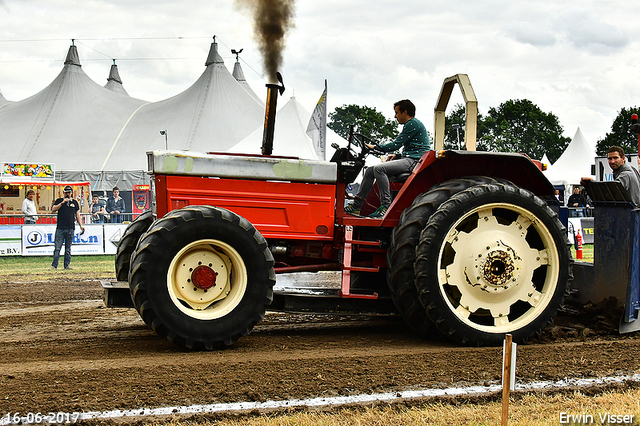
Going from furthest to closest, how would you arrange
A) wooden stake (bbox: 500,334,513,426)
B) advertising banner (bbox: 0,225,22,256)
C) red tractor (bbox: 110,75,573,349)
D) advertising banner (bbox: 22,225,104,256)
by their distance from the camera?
advertising banner (bbox: 22,225,104,256)
advertising banner (bbox: 0,225,22,256)
red tractor (bbox: 110,75,573,349)
wooden stake (bbox: 500,334,513,426)

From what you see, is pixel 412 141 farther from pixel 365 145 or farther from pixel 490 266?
pixel 490 266

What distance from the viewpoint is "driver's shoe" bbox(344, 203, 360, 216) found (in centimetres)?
550

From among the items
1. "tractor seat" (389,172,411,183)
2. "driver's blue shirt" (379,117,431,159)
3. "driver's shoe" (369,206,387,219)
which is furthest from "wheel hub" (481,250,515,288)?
"driver's blue shirt" (379,117,431,159)

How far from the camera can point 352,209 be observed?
5.57m

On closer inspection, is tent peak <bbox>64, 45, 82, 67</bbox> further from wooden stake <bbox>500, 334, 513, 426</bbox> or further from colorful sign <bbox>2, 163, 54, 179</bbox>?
wooden stake <bbox>500, 334, 513, 426</bbox>

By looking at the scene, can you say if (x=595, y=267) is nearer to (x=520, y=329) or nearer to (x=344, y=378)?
(x=520, y=329)

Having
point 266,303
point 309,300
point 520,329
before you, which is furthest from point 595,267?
point 266,303

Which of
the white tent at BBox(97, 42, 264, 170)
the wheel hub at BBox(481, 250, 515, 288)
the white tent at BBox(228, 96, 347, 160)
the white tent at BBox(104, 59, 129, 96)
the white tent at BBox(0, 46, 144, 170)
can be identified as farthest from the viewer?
the white tent at BBox(104, 59, 129, 96)

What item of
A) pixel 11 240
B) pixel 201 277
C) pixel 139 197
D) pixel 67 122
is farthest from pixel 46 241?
pixel 67 122

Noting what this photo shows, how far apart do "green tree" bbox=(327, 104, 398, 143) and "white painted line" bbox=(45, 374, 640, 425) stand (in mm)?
63391

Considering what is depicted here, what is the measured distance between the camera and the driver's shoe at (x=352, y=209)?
5.50m

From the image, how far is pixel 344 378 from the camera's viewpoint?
12.1 feet

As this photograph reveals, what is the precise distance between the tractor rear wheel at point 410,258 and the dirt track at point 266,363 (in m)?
0.22

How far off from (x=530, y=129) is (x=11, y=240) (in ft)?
200
